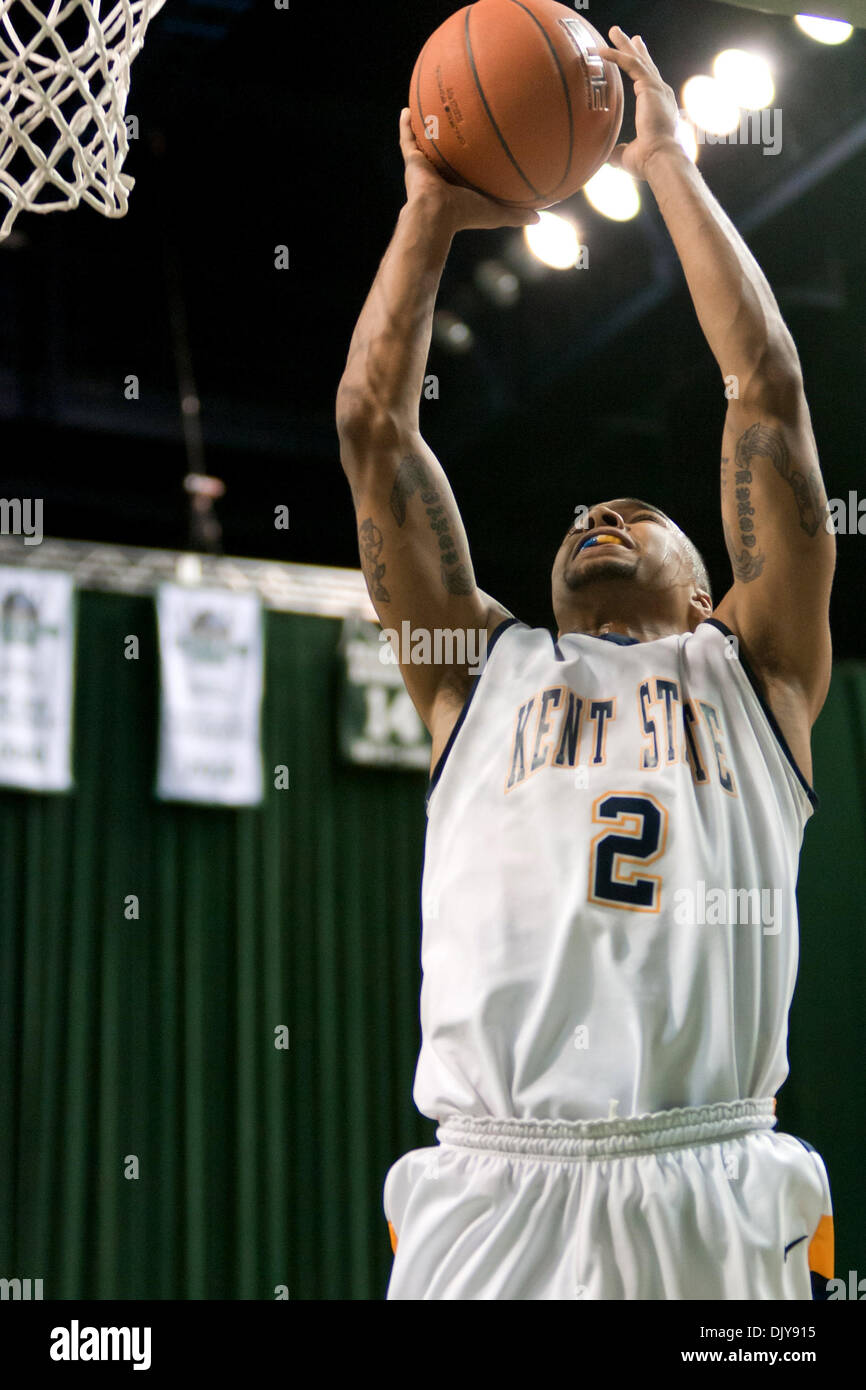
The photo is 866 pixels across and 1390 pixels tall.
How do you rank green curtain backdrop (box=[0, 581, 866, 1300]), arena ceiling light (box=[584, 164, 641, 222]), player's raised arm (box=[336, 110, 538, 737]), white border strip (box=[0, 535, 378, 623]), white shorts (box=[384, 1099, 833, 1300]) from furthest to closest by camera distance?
1. white border strip (box=[0, 535, 378, 623])
2. green curtain backdrop (box=[0, 581, 866, 1300])
3. arena ceiling light (box=[584, 164, 641, 222])
4. player's raised arm (box=[336, 110, 538, 737])
5. white shorts (box=[384, 1099, 833, 1300])

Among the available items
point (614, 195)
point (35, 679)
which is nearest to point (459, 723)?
point (614, 195)

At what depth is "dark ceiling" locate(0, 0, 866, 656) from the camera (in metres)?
4.52

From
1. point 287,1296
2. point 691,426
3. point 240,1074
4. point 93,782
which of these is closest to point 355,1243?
point 287,1296

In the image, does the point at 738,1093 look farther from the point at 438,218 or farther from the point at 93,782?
the point at 93,782

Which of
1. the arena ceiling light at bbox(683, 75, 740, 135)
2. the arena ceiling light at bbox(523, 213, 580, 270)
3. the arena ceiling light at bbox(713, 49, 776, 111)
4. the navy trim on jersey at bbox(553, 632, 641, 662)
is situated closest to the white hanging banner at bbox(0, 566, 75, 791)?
the arena ceiling light at bbox(523, 213, 580, 270)

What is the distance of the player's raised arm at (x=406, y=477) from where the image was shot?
2293 mm

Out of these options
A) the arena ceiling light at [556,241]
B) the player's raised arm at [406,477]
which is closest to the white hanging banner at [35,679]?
the arena ceiling light at [556,241]

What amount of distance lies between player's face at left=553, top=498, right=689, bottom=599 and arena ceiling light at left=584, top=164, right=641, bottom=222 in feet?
9.78

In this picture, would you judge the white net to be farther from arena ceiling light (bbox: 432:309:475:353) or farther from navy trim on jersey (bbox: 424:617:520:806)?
arena ceiling light (bbox: 432:309:475:353)

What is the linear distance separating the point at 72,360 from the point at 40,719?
1.50 metres

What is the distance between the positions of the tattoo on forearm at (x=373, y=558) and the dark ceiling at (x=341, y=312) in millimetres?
Result: 2470

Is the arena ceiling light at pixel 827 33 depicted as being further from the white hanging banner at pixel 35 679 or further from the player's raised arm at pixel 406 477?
the white hanging banner at pixel 35 679

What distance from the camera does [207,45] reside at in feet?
14.7

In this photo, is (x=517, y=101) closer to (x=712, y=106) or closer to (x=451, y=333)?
(x=712, y=106)
